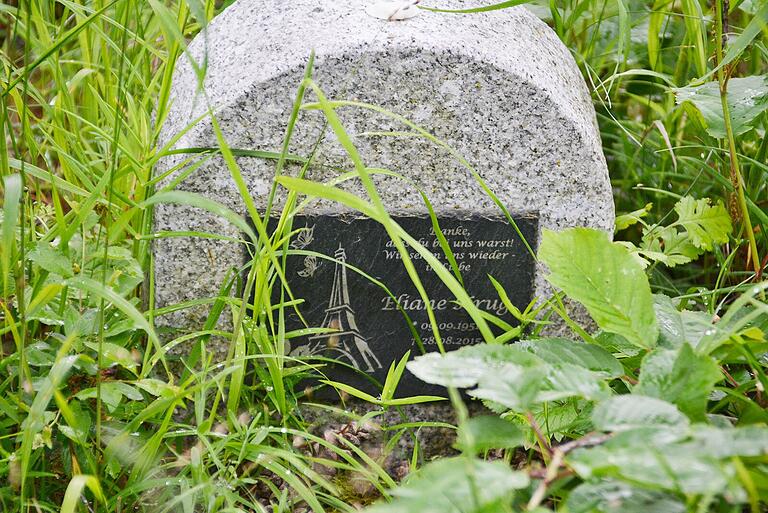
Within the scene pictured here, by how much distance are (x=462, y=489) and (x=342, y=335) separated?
34.6 inches

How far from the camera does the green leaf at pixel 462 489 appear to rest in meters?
0.78

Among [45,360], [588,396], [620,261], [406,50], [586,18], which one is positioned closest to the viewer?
[588,396]

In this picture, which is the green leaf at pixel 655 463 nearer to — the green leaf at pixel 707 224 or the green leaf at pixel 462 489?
the green leaf at pixel 462 489

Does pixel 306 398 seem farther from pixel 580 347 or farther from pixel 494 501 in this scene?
pixel 494 501

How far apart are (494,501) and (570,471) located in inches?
4.8

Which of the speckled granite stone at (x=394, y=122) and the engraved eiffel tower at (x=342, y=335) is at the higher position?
the speckled granite stone at (x=394, y=122)

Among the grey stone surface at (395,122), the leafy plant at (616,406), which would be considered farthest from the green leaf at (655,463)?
the grey stone surface at (395,122)

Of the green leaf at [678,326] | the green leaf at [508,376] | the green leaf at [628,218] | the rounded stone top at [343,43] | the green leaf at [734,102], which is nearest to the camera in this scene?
the green leaf at [508,376]

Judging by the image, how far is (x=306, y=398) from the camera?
1.68 m

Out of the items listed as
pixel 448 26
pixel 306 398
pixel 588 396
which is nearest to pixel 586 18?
pixel 448 26

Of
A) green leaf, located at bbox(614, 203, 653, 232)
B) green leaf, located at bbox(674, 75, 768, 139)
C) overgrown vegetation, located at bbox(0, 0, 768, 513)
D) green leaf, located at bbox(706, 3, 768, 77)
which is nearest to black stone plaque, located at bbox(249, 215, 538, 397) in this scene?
overgrown vegetation, located at bbox(0, 0, 768, 513)

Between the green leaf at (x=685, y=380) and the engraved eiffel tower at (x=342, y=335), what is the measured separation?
79 cm

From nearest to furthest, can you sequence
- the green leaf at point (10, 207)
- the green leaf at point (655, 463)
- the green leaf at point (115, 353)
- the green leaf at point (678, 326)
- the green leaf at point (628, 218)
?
the green leaf at point (655, 463) → the green leaf at point (10, 207) → the green leaf at point (678, 326) → the green leaf at point (115, 353) → the green leaf at point (628, 218)

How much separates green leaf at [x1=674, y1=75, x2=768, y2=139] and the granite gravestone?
0.25 meters
